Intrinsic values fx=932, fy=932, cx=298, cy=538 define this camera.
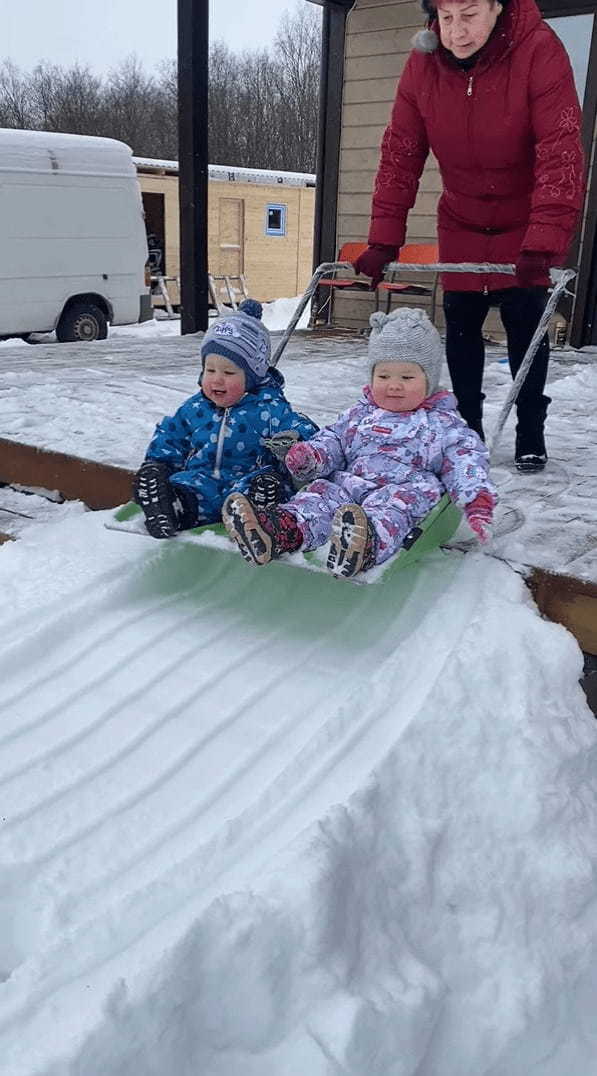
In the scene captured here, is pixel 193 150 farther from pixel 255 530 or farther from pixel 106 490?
pixel 255 530

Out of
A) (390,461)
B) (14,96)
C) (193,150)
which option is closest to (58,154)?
(193,150)

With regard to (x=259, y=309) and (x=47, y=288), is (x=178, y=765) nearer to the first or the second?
(x=259, y=309)

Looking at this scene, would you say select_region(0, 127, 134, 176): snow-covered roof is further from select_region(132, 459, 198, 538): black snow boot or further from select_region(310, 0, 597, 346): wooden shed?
select_region(132, 459, 198, 538): black snow boot

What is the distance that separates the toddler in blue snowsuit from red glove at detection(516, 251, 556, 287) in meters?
0.81

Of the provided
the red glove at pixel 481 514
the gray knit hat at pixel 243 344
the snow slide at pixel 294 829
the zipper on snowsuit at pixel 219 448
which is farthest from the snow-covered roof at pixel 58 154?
the red glove at pixel 481 514

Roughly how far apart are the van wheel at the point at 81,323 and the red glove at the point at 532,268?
380 inches

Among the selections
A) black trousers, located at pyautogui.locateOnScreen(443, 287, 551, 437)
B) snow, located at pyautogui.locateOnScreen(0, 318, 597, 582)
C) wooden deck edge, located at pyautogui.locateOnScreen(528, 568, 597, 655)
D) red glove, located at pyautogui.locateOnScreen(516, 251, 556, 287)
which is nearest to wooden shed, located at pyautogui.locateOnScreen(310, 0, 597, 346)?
snow, located at pyautogui.locateOnScreen(0, 318, 597, 582)

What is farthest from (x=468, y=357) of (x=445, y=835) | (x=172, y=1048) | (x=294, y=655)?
(x=172, y=1048)

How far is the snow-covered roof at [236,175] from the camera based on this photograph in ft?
55.0

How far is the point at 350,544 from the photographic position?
230 centimetres

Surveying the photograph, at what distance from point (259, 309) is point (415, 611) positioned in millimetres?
1247

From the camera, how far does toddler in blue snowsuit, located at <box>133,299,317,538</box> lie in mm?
2865

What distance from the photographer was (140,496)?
106 inches

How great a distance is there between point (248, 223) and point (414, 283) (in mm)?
10634
